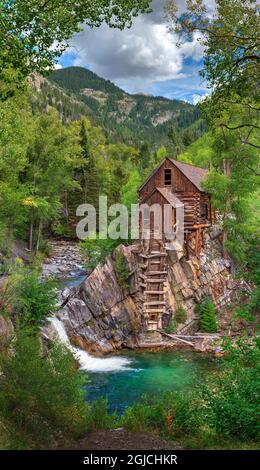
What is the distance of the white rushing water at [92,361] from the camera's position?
20.7 m

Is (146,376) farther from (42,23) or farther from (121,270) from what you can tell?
(42,23)

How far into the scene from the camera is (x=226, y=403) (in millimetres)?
8945

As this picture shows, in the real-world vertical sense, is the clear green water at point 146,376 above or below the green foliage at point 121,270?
below

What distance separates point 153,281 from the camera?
25.1 m

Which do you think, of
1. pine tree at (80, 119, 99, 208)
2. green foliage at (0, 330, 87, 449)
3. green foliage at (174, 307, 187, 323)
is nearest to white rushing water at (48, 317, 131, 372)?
green foliage at (174, 307, 187, 323)

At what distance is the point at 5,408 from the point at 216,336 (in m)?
18.0

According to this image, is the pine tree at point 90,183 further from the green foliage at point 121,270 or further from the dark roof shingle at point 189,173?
the green foliage at point 121,270

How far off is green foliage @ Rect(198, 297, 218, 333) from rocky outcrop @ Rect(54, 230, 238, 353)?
26.2 inches

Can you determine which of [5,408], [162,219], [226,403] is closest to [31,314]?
[5,408]

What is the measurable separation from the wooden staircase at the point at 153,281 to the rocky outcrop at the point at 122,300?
39 centimetres

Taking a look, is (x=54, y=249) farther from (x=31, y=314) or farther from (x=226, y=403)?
(x=226, y=403)

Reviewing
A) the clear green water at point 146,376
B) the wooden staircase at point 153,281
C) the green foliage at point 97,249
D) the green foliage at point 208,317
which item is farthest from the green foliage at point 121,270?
the green foliage at point 208,317

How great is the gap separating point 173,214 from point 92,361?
1187 cm

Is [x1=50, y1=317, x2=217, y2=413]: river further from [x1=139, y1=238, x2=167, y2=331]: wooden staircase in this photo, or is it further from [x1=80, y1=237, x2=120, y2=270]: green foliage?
[x1=80, y1=237, x2=120, y2=270]: green foliage
